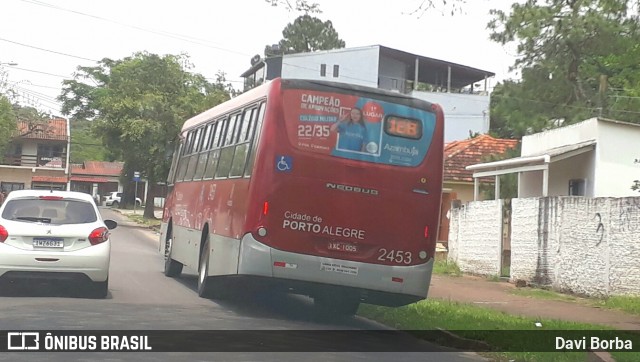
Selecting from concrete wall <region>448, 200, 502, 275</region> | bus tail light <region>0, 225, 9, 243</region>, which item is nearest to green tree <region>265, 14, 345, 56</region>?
concrete wall <region>448, 200, 502, 275</region>

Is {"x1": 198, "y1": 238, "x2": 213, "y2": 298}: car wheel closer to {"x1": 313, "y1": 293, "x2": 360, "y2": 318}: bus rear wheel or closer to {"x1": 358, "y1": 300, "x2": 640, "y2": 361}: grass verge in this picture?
{"x1": 313, "y1": 293, "x2": 360, "y2": 318}: bus rear wheel

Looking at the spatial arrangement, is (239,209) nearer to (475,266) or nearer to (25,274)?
(25,274)

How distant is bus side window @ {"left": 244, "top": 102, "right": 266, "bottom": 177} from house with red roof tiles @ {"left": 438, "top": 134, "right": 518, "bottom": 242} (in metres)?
19.3

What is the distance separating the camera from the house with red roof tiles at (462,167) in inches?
1242

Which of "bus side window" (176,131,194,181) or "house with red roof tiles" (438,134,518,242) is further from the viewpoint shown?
"house with red roof tiles" (438,134,518,242)

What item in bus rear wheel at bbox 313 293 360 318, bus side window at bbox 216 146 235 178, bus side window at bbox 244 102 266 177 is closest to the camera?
bus side window at bbox 244 102 266 177

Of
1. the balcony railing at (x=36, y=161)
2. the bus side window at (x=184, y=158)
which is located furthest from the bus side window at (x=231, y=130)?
the balcony railing at (x=36, y=161)

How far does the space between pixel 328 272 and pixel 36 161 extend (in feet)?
218

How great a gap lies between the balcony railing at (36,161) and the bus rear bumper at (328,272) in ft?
213

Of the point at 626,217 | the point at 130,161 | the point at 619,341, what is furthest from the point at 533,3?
the point at 130,161

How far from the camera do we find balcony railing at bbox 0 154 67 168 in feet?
235

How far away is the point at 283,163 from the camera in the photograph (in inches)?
446

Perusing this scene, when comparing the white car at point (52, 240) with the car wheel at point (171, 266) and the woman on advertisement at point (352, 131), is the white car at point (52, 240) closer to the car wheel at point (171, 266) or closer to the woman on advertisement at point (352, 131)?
the woman on advertisement at point (352, 131)

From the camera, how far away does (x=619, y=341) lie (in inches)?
408
